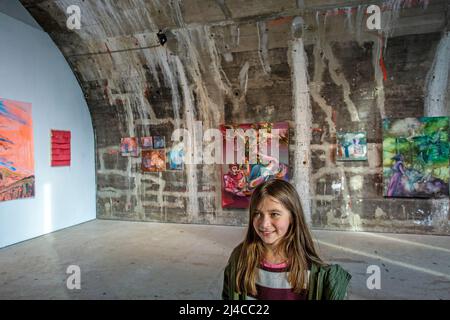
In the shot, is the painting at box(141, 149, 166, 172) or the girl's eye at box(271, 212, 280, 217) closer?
the girl's eye at box(271, 212, 280, 217)

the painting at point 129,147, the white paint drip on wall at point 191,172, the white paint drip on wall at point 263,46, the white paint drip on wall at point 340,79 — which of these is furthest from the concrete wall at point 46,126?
the white paint drip on wall at point 340,79

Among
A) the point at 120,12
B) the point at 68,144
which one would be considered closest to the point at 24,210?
the point at 68,144

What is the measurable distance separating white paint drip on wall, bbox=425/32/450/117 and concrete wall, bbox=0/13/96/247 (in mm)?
7259

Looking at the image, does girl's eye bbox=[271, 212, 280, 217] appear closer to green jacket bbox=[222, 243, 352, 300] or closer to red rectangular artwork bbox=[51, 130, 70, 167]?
green jacket bbox=[222, 243, 352, 300]

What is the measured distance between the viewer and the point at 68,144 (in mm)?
6512

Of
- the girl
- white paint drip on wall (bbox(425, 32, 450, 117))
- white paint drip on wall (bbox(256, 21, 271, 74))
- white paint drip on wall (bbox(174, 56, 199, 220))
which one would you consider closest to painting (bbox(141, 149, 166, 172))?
white paint drip on wall (bbox(174, 56, 199, 220))

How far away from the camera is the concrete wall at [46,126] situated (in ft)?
17.1

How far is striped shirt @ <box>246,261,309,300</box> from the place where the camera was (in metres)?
1.39

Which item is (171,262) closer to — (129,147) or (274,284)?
(274,284)

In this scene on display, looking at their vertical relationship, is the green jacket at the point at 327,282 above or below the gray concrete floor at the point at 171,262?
above

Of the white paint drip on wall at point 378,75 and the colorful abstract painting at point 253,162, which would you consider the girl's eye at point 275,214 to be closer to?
the colorful abstract painting at point 253,162

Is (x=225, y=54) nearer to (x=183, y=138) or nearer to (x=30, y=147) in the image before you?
(x=183, y=138)

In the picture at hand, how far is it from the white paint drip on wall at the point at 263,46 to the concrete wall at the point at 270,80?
0.06 ft

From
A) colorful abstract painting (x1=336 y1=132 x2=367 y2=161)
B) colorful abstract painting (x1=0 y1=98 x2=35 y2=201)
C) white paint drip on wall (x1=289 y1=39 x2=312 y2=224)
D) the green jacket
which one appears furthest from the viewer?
white paint drip on wall (x1=289 y1=39 x2=312 y2=224)
